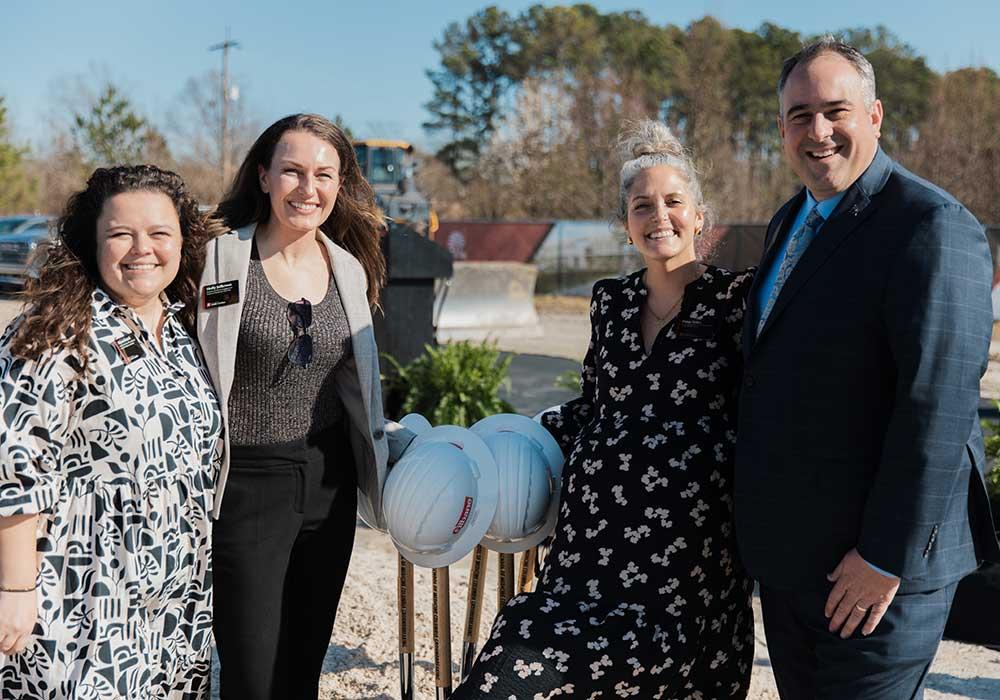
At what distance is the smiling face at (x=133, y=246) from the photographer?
2.30 metres

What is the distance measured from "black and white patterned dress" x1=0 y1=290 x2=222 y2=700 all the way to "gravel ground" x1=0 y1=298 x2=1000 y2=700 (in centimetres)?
116

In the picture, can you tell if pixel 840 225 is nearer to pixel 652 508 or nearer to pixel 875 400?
pixel 875 400

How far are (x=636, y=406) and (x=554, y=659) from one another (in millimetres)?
678

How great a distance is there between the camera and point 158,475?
229 centimetres

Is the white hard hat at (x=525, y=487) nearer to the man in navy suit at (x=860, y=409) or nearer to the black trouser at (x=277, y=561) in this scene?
the black trouser at (x=277, y=561)

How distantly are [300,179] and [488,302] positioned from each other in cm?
1323

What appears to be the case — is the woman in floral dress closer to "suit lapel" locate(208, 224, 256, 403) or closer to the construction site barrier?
"suit lapel" locate(208, 224, 256, 403)

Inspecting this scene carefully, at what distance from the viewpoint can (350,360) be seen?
2.76m

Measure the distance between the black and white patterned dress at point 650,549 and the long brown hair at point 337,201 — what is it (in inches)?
32.8

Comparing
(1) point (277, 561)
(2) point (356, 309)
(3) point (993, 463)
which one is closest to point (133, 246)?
(2) point (356, 309)

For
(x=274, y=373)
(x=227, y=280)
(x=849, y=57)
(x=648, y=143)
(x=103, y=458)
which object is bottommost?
(x=103, y=458)

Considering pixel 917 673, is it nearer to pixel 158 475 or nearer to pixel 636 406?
pixel 636 406

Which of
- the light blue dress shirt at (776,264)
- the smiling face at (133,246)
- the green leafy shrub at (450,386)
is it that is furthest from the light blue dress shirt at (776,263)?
the green leafy shrub at (450,386)

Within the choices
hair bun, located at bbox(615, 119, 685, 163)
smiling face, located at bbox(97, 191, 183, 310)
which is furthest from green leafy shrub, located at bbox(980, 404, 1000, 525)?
smiling face, located at bbox(97, 191, 183, 310)
